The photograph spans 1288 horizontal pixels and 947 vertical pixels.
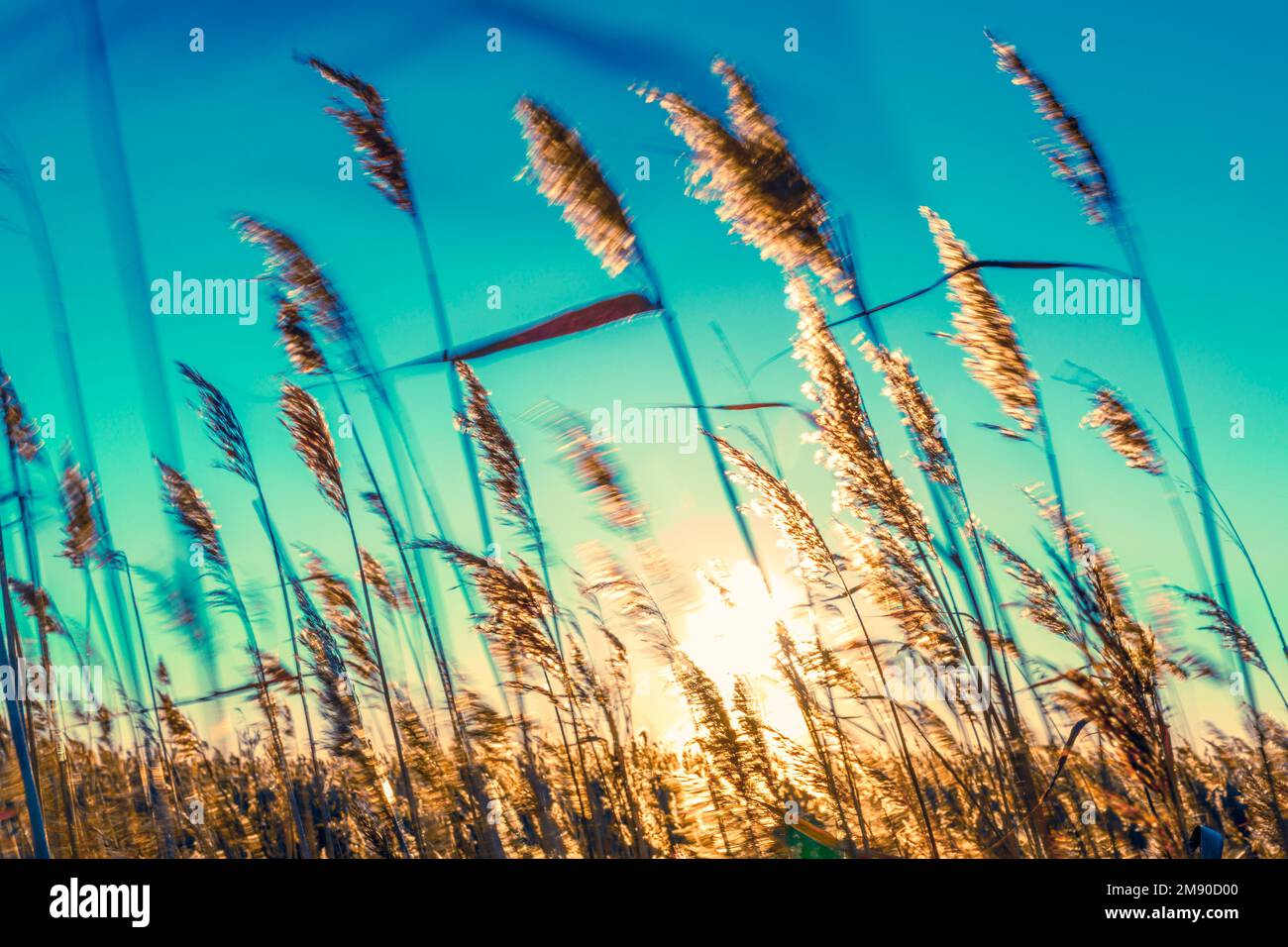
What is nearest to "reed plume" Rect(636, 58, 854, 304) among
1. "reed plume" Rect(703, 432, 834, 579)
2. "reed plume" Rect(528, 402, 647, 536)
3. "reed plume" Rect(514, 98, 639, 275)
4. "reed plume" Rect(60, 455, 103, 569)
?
"reed plume" Rect(514, 98, 639, 275)

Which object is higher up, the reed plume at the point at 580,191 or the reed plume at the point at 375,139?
the reed plume at the point at 375,139

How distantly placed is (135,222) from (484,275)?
1.23m

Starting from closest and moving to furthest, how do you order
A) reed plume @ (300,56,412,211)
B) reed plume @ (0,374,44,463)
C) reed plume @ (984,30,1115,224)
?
reed plume @ (984,30,1115,224) → reed plume @ (300,56,412,211) → reed plume @ (0,374,44,463)

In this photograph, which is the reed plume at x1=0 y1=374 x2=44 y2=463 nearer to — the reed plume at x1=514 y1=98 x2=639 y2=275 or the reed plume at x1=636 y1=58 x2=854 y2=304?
the reed plume at x1=514 y1=98 x2=639 y2=275

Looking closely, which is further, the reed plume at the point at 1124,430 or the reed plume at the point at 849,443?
the reed plume at the point at 1124,430

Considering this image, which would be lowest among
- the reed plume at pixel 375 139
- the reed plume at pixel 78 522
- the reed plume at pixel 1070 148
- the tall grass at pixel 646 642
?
the tall grass at pixel 646 642

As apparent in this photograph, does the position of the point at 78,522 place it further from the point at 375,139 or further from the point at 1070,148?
the point at 1070,148

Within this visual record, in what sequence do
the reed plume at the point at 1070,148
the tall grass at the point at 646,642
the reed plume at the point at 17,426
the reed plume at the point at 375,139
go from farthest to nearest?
the reed plume at the point at 17,426 < the reed plume at the point at 375,139 < the reed plume at the point at 1070,148 < the tall grass at the point at 646,642

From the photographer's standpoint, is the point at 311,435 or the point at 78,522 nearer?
the point at 311,435

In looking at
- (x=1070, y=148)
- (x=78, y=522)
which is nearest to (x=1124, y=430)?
(x=1070, y=148)

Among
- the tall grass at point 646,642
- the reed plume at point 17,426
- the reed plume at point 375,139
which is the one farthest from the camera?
the reed plume at point 17,426

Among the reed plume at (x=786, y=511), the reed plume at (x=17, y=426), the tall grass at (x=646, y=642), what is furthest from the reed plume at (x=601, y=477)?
the reed plume at (x=17, y=426)

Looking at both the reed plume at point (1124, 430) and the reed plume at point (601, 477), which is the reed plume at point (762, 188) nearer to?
the reed plume at point (601, 477)

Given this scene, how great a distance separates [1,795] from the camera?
260 centimetres
